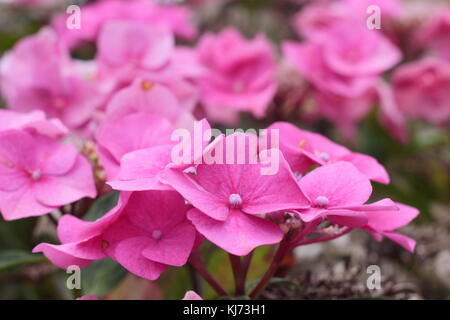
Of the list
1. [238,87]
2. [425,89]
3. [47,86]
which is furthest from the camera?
[425,89]

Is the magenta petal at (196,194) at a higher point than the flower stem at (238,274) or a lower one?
higher

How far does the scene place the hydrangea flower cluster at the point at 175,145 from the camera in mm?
411

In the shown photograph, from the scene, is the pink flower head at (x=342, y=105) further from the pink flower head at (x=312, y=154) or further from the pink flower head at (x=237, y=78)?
the pink flower head at (x=312, y=154)

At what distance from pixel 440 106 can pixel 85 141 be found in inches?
22.7

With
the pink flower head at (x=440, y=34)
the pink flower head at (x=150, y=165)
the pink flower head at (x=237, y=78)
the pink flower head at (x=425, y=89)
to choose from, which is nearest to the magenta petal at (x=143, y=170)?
the pink flower head at (x=150, y=165)

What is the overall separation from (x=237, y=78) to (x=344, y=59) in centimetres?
14

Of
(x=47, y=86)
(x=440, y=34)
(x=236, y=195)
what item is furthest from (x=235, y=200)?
(x=440, y=34)

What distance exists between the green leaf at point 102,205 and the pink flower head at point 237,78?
0.86 ft

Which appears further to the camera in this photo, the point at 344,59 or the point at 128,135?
the point at 344,59

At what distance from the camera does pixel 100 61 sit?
2.35 feet

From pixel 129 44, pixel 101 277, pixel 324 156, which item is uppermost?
pixel 129 44

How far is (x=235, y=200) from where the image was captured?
41 centimetres

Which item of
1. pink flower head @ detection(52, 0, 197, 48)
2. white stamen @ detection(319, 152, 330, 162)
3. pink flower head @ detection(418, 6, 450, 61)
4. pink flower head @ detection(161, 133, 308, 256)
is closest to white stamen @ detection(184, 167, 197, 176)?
pink flower head @ detection(161, 133, 308, 256)

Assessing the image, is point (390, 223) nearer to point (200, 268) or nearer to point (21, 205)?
point (200, 268)
